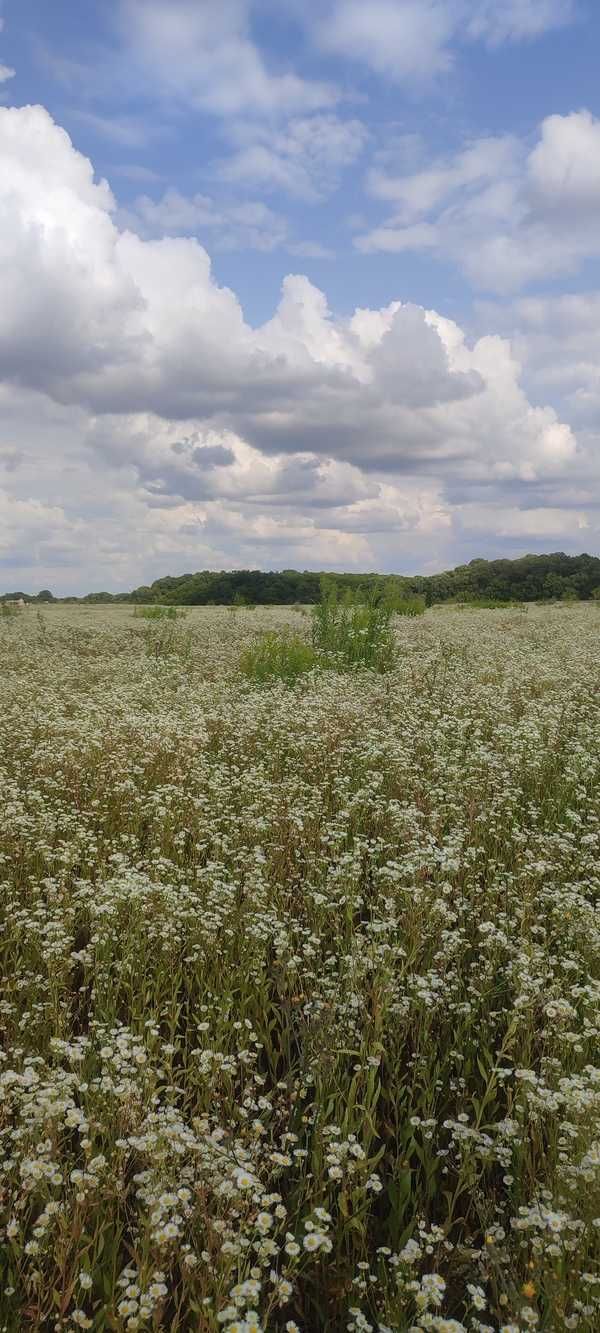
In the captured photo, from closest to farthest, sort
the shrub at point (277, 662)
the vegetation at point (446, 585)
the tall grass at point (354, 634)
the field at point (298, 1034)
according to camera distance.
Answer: the field at point (298, 1034) → the shrub at point (277, 662) → the tall grass at point (354, 634) → the vegetation at point (446, 585)

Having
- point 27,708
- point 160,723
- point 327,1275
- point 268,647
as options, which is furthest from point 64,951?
point 268,647

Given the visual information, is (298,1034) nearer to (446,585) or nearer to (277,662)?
(277,662)

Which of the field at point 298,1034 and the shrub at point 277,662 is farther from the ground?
the shrub at point 277,662

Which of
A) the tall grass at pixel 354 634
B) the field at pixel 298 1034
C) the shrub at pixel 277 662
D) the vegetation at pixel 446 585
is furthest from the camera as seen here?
the vegetation at pixel 446 585

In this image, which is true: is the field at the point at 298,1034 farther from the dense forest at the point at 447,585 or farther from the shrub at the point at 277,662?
the dense forest at the point at 447,585

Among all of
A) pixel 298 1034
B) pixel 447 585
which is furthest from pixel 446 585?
pixel 298 1034

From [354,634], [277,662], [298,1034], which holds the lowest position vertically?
[298,1034]

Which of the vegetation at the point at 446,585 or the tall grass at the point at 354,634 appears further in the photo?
the vegetation at the point at 446,585

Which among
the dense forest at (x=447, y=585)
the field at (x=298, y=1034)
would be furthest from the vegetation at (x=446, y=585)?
the field at (x=298, y=1034)

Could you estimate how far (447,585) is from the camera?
78750 mm

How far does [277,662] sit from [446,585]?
66.0 metres

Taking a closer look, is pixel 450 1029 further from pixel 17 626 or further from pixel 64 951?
pixel 17 626

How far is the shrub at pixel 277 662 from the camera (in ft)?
49.4

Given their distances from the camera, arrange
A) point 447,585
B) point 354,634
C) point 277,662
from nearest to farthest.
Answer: point 277,662
point 354,634
point 447,585
